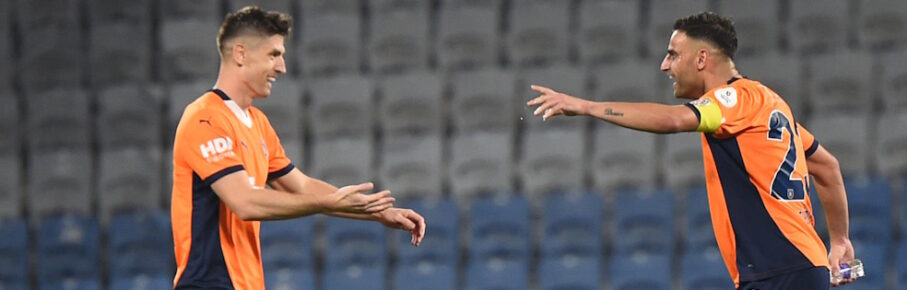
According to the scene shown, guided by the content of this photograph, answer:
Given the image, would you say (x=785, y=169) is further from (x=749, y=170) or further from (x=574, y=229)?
(x=574, y=229)

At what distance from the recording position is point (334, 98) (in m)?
10.5

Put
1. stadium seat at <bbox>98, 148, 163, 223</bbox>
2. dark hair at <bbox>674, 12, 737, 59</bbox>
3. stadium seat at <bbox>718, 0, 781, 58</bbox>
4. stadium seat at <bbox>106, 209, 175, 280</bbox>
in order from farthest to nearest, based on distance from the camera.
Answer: stadium seat at <bbox>718, 0, 781, 58</bbox>
stadium seat at <bbox>98, 148, 163, 223</bbox>
stadium seat at <bbox>106, 209, 175, 280</bbox>
dark hair at <bbox>674, 12, 737, 59</bbox>

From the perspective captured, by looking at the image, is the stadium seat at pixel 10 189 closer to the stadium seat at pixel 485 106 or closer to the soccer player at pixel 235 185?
the stadium seat at pixel 485 106

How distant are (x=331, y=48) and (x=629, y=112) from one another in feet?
22.2

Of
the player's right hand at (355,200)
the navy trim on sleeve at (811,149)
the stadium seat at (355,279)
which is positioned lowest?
the stadium seat at (355,279)

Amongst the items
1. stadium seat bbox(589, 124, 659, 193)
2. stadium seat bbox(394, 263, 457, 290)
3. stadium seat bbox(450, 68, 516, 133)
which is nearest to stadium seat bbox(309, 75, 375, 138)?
stadium seat bbox(450, 68, 516, 133)

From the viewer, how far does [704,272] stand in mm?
9227

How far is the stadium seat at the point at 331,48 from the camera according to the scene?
11.0m

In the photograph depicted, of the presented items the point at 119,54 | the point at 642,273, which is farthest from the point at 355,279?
the point at 119,54

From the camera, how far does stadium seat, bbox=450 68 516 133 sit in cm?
1041

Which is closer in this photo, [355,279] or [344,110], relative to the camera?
[355,279]

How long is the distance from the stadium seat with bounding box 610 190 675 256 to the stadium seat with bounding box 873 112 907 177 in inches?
66.1

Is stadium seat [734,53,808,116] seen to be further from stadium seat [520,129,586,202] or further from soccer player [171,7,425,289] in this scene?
soccer player [171,7,425,289]

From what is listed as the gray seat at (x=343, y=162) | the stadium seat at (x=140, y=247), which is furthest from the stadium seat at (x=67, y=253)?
the gray seat at (x=343, y=162)
